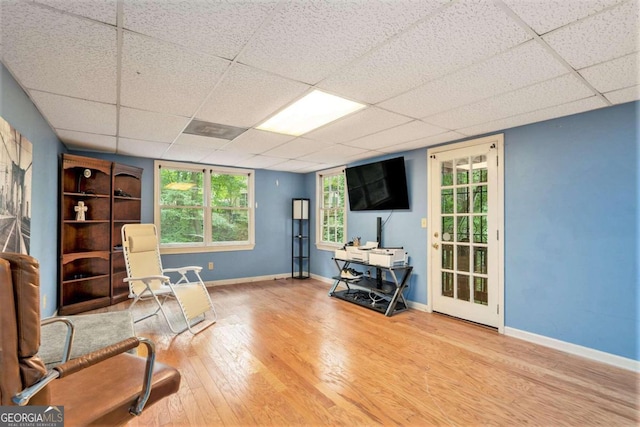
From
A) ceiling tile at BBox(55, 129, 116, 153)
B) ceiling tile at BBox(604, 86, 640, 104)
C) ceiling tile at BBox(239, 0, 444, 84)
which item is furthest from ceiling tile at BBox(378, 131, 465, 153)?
ceiling tile at BBox(55, 129, 116, 153)

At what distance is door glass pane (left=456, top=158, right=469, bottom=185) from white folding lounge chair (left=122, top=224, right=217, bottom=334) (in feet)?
10.7

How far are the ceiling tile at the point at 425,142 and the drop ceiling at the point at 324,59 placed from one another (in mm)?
339

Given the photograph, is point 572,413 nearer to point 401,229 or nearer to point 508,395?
point 508,395

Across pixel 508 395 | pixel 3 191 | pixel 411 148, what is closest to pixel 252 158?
pixel 411 148

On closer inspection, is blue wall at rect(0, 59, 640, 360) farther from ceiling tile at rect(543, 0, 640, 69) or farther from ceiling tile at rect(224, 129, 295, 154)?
ceiling tile at rect(224, 129, 295, 154)

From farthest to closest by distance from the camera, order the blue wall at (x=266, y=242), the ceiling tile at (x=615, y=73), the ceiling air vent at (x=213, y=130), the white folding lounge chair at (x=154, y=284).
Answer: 1. the blue wall at (x=266, y=242)
2. the white folding lounge chair at (x=154, y=284)
3. the ceiling air vent at (x=213, y=130)
4. the ceiling tile at (x=615, y=73)

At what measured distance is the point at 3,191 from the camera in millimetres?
1819

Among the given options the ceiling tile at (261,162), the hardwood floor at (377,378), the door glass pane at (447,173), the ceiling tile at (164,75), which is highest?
the ceiling tile at (164,75)

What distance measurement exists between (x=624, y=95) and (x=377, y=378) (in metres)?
2.85

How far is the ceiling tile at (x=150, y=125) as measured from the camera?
277cm

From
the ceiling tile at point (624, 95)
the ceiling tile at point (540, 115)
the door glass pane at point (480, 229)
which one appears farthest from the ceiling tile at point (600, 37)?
the door glass pane at point (480, 229)

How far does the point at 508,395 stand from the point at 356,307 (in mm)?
2178

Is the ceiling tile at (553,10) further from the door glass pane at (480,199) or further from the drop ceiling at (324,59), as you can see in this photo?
the door glass pane at (480,199)

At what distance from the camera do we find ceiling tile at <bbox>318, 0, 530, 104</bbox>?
1.43m
